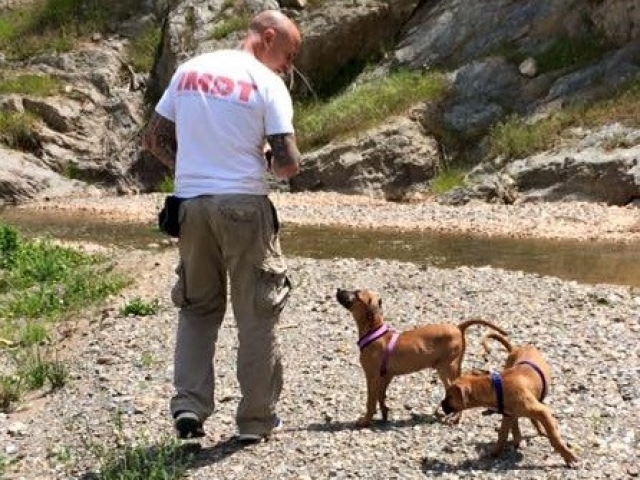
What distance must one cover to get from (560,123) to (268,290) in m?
17.6

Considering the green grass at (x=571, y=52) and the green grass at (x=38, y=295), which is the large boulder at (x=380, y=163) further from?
the green grass at (x=38, y=295)

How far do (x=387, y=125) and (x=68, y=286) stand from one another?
13.7 meters

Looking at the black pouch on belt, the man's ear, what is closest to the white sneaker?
the black pouch on belt

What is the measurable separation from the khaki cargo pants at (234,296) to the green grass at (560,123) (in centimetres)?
1688

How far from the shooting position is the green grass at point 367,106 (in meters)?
25.5

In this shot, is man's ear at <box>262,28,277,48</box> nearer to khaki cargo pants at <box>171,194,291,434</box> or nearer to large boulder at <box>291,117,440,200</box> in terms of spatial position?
khaki cargo pants at <box>171,194,291,434</box>

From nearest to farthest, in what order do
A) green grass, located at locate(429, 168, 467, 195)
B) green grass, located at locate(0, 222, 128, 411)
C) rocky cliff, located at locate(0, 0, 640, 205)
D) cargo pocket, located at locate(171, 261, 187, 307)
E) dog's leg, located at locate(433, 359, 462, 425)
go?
1. cargo pocket, located at locate(171, 261, 187, 307)
2. dog's leg, located at locate(433, 359, 462, 425)
3. green grass, located at locate(0, 222, 128, 411)
4. rocky cliff, located at locate(0, 0, 640, 205)
5. green grass, located at locate(429, 168, 467, 195)

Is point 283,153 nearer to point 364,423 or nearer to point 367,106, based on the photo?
point 364,423

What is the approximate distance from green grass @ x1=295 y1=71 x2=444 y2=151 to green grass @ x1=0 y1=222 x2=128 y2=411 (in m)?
10.8

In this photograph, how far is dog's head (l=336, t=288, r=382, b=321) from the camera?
7.06 metres

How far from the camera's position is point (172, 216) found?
20.8ft

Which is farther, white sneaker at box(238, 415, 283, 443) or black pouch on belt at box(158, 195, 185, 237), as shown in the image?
white sneaker at box(238, 415, 283, 443)

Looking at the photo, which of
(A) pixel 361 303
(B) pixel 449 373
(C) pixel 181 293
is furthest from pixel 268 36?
(B) pixel 449 373

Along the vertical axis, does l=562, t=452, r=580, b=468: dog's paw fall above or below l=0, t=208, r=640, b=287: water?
below
